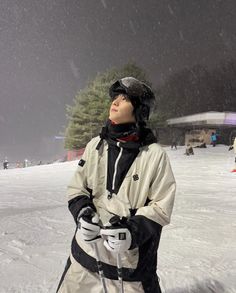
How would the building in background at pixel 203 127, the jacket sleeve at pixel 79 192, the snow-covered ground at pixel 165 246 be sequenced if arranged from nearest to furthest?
1. the jacket sleeve at pixel 79 192
2. the snow-covered ground at pixel 165 246
3. the building in background at pixel 203 127

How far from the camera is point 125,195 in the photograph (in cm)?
218

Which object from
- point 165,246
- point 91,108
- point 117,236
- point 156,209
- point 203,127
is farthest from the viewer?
point 203,127

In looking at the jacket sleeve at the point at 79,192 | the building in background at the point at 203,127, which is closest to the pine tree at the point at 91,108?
the building in background at the point at 203,127

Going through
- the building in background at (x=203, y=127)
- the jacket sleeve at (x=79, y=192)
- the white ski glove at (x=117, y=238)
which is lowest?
the building in background at (x=203, y=127)

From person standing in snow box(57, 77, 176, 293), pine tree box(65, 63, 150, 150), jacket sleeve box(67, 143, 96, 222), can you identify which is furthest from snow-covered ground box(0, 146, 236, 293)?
pine tree box(65, 63, 150, 150)

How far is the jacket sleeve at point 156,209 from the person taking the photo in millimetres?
2061

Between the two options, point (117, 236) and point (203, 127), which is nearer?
point (117, 236)

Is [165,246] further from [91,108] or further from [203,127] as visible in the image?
[203,127]

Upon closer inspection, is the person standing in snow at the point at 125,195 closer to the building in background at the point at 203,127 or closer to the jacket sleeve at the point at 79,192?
the jacket sleeve at the point at 79,192

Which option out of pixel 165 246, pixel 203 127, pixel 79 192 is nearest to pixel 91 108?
pixel 203 127

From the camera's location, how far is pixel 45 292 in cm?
353

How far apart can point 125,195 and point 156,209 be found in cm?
19

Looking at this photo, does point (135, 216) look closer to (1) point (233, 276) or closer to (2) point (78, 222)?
(2) point (78, 222)

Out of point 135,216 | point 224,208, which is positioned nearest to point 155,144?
point 135,216
